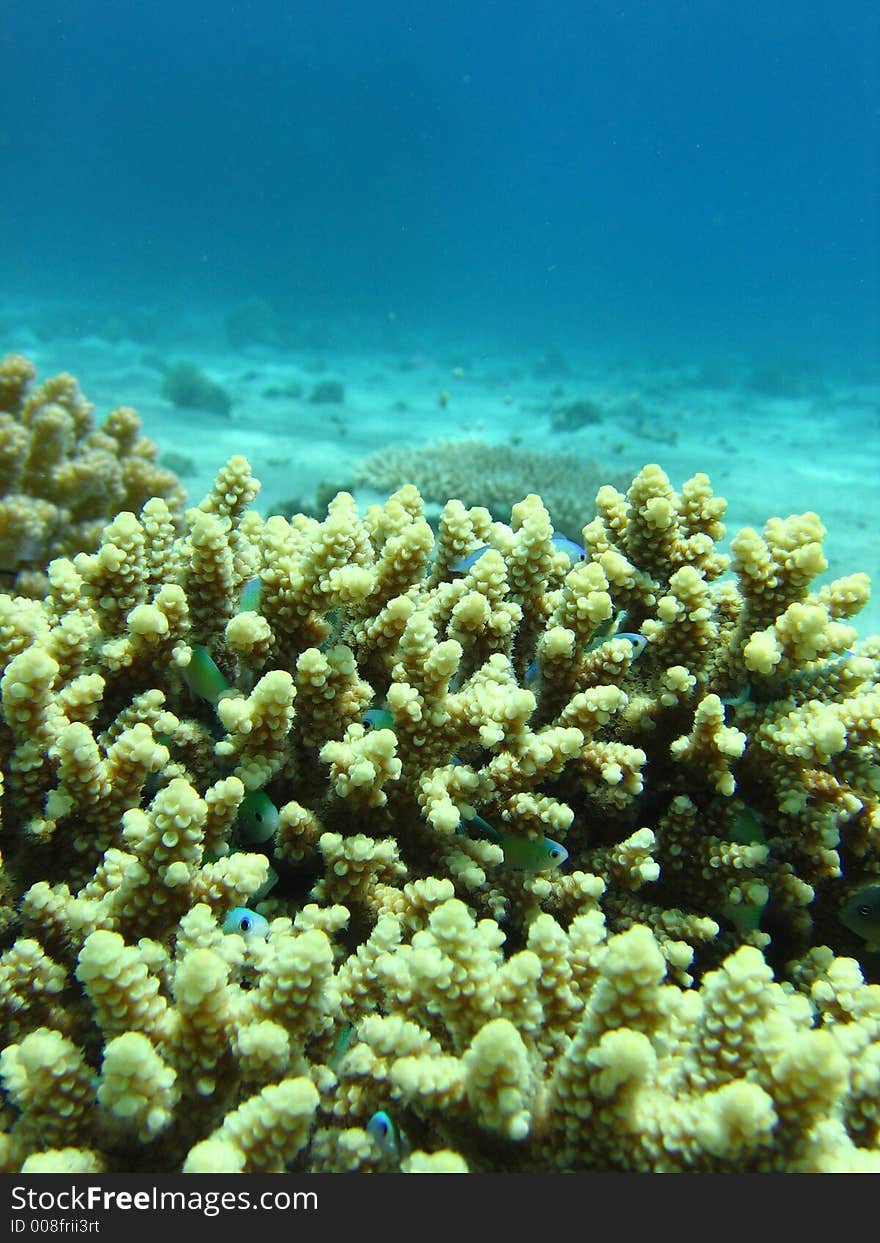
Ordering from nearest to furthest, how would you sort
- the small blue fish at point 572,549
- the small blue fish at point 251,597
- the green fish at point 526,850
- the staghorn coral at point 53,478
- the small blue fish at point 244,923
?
the small blue fish at point 244,923 → the green fish at point 526,850 → the small blue fish at point 251,597 → the small blue fish at point 572,549 → the staghorn coral at point 53,478

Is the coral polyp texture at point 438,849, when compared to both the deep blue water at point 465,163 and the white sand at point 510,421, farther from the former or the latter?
the deep blue water at point 465,163

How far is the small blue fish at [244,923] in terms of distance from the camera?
1940mm

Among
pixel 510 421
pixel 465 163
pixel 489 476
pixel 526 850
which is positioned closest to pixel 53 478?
pixel 526 850

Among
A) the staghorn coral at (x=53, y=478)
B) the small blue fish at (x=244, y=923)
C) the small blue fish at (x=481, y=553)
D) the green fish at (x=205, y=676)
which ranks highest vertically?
the staghorn coral at (x=53, y=478)

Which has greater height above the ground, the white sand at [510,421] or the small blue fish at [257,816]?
the white sand at [510,421]

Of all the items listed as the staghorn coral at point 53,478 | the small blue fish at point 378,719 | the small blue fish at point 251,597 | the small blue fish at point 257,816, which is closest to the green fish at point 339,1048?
the small blue fish at point 257,816

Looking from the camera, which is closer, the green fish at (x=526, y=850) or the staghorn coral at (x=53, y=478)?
the green fish at (x=526, y=850)

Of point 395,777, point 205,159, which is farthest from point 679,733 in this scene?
point 205,159

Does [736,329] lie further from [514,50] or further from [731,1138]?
[514,50]

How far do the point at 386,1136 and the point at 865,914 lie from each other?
160cm

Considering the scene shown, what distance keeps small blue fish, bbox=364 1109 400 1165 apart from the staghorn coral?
15.0 feet

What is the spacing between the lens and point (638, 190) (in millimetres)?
117125

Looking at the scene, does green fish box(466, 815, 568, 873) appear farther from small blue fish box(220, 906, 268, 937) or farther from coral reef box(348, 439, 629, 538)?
coral reef box(348, 439, 629, 538)

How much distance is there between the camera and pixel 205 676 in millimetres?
2457
